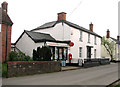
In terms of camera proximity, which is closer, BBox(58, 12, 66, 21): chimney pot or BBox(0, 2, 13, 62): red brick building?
BBox(0, 2, 13, 62): red brick building

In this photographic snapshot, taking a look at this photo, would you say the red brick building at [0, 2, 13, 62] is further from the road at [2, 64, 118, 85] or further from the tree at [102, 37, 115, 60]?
the tree at [102, 37, 115, 60]

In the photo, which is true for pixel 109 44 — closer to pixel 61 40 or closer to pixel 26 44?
pixel 61 40

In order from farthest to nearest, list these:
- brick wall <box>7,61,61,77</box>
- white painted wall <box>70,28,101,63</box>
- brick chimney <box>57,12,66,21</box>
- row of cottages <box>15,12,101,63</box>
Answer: brick chimney <box>57,12,66,21</box>
white painted wall <box>70,28,101,63</box>
row of cottages <box>15,12,101,63</box>
brick wall <box>7,61,61,77</box>

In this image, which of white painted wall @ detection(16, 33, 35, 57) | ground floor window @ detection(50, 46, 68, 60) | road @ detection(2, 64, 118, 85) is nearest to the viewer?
road @ detection(2, 64, 118, 85)

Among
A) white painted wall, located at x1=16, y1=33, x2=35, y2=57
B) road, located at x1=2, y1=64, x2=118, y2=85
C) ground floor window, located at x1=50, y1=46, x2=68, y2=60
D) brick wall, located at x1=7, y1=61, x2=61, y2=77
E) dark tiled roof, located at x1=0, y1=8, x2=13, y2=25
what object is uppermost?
dark tiled roof, located at x1=0, y1=8, x2=13, y2=25

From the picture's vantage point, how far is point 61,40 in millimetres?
23141

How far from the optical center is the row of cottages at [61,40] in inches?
766

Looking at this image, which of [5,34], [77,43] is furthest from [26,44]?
[77,43]

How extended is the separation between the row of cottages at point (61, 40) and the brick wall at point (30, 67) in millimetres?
4398

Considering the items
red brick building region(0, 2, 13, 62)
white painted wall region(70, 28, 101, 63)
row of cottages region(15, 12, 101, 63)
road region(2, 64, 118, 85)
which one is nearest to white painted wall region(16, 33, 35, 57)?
row of cottages region(15, 12, 101, 63)

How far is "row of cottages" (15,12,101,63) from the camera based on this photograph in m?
19.5

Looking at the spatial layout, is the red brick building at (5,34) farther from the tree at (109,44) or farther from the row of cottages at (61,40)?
the tree at (109,44)

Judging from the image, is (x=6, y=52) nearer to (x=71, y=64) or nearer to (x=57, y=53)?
(x=57, y=53)

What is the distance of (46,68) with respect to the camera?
13.6 meters
